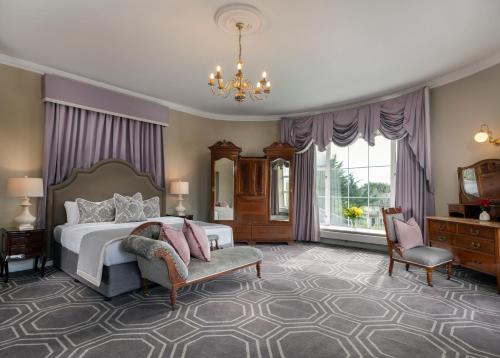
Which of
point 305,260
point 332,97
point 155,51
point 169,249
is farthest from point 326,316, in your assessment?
point 332,97

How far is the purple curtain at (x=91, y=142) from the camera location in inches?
168

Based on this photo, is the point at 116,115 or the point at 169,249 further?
the point at 116,115

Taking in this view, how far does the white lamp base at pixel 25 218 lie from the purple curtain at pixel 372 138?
4648 mm

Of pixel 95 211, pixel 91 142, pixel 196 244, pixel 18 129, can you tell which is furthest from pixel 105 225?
pixel 18 129

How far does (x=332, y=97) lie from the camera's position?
17.8ft

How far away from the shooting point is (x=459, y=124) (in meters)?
4.31

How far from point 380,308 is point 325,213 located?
3.56m

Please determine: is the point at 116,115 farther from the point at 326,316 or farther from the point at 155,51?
the point at 326,316

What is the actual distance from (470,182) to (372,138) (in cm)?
175

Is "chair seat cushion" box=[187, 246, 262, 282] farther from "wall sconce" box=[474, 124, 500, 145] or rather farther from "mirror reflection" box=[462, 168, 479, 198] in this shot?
"wall sconce" box=[474, 124, 500, 145]

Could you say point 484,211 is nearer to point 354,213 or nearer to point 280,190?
point 354,213

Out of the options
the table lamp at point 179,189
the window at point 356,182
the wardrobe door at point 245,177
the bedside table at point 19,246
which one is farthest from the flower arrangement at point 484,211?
the bedside table at point 19,246

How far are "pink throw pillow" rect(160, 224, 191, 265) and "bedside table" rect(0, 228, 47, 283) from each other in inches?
77.1

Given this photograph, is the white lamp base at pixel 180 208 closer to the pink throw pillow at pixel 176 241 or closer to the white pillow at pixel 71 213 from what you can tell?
the white pillow at pixel 71 213
